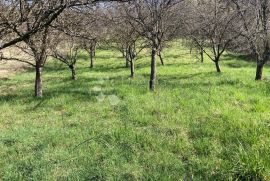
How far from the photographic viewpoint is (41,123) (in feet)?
32.0

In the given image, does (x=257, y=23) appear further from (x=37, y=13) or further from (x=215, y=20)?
(x=37, y=13)

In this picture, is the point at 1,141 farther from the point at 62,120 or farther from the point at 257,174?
the point at 257,174

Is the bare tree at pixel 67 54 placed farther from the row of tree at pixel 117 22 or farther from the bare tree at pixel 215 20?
the bare tree at pixel 215 20

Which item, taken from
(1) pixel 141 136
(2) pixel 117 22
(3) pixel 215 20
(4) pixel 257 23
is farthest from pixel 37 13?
(3) pixel 215 20

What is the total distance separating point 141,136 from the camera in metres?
7.48

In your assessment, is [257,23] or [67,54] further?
[67,54]

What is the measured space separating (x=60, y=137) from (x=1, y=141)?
1.55 m

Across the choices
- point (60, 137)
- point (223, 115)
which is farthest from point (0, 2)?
point (223, 115)

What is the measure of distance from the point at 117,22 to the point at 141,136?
2781 millimetres

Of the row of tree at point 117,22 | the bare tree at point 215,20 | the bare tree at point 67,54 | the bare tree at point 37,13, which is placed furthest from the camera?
the bare tree at point 215,20

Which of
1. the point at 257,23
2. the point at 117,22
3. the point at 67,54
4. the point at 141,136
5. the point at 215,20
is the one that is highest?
the point at 215,20

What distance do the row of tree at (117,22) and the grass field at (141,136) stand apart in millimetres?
2377

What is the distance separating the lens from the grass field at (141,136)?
5.76 m

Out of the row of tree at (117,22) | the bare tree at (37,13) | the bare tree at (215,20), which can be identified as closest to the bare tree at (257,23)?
the row of tree at (117,22)
